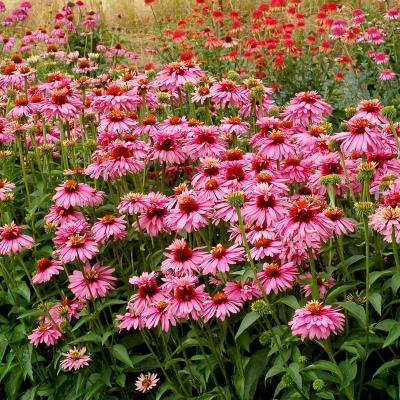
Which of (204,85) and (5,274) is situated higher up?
(204,85)

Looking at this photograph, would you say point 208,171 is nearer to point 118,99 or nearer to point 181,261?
point 181,261

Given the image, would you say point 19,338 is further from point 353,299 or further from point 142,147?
point 353,299

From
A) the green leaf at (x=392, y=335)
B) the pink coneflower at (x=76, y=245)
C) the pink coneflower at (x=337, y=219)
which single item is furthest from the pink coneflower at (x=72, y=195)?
the green leaf at (x=392, y=335)

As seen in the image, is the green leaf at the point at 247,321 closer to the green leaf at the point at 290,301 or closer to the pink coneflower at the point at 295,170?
the green leaf at the point at 290,301

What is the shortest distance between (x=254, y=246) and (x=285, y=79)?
3.71m

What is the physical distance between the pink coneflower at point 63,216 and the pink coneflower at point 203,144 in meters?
0.50

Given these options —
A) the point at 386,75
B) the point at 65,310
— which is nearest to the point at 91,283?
the point at 65,310

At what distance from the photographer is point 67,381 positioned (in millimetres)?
2852

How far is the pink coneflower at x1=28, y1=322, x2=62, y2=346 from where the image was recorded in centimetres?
269

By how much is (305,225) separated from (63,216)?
113cm

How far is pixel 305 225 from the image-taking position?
82.8 inches

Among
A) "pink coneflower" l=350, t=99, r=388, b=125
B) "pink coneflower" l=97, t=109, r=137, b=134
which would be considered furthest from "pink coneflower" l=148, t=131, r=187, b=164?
"pink coneflower" l=350, t=99, r=388, b=125

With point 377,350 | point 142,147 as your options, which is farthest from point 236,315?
→ point 142,147

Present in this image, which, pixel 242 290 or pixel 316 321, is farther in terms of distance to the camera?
pixel 242 290
